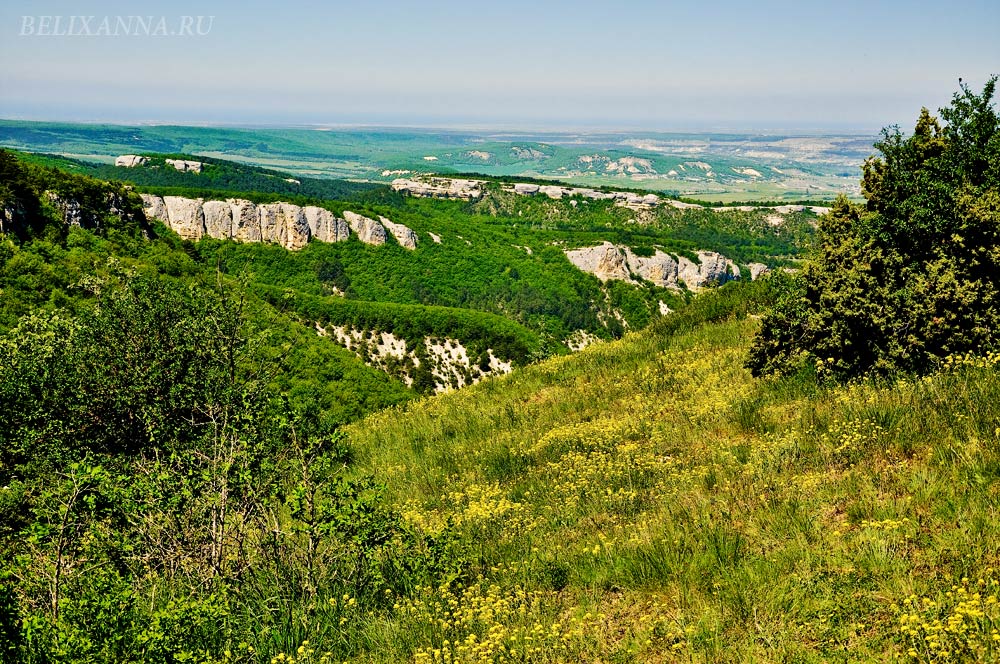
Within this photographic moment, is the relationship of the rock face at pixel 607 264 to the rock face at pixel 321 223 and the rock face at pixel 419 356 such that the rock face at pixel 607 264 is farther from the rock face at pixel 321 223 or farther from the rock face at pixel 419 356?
the rock face at pixel 419 356

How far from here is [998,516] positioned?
4559mm

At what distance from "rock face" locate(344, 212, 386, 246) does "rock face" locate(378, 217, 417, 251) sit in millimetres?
5796

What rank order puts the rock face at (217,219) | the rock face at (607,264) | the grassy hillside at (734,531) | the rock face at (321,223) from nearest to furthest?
the grassy hillside at (734,531)
the rock face at (217,219)
the rock face at (321,223)
the rock face at (607,264)

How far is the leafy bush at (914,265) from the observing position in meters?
8.27

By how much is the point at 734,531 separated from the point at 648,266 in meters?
164

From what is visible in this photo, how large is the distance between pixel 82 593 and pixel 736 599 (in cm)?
571

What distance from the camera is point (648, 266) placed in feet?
536

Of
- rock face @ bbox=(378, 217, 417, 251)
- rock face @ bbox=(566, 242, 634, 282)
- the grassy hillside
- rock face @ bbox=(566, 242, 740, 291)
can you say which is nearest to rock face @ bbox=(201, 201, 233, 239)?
rock face @ bbox=(378, 217, 417, 251)

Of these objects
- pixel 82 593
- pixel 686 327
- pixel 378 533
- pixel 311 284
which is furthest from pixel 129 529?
pixel 311 284

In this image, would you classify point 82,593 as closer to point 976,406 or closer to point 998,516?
point 998,516

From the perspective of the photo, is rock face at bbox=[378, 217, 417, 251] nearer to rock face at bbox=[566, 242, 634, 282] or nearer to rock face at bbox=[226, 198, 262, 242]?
rock face at bbox=[226, 198, 262, 242]

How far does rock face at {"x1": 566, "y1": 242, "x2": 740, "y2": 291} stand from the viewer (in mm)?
159450

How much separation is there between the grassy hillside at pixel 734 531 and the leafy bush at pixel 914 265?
2.65ft

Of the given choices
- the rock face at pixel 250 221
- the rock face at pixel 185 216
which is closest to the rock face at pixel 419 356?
the rock face at pixel 250 221
